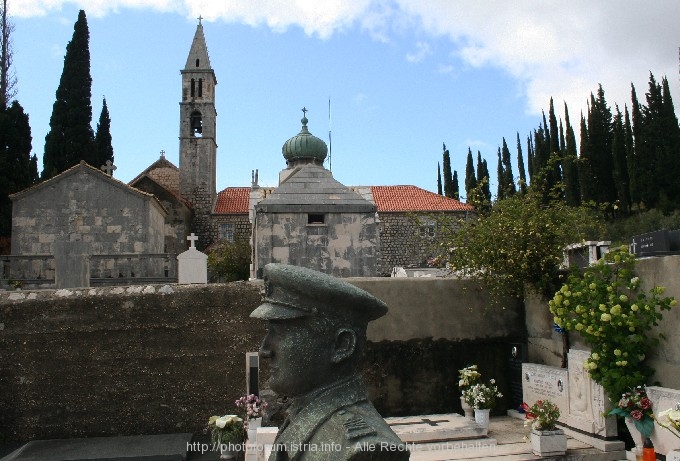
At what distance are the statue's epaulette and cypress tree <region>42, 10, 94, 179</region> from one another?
31428mm

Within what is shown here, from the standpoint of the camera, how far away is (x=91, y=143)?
103 ft

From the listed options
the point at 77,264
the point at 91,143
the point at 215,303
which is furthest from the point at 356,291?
the point at 91,143

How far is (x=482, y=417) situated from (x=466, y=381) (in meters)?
0.67

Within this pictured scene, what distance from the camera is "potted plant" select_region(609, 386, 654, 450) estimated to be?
6305mm

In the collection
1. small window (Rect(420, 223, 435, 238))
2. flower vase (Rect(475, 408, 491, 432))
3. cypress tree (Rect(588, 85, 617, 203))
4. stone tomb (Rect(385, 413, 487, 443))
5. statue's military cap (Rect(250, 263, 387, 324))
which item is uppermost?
cypress tree (Rect(588, 85, 617, 203))

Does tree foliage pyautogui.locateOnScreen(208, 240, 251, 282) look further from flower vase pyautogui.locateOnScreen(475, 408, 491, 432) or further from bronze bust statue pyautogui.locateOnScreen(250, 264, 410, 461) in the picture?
bronze bust statue pyautogui.locateOnScreen(250, 264, 410, 461)

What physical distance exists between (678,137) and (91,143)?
3215 cm

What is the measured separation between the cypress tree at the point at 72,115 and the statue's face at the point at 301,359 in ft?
102

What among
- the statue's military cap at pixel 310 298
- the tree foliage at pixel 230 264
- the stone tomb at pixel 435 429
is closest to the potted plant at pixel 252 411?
the stone tomb at pixel 435 429

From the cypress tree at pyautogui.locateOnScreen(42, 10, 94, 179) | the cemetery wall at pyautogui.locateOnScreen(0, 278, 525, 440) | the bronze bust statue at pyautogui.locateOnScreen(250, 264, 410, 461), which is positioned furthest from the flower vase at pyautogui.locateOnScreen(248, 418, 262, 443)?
the cypress tree at pyautogui.locateOnScreen(42, 10, 94, 179)

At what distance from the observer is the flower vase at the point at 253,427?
24.3 feet

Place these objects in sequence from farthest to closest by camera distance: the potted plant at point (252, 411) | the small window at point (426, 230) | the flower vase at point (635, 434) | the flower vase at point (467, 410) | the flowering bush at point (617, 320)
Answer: the small window at point (426, 230)
the flower vase at point (467, 410)
the potted plant at point (252, 411)
the flowering bush at point (617, 320)
the flower vase at point (635, 434)

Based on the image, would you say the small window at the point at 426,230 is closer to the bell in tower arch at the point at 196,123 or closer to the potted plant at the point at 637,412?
the potted plant at the point at 637,412

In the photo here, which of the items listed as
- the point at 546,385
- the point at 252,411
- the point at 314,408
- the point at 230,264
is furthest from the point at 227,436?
the point at 230,264
